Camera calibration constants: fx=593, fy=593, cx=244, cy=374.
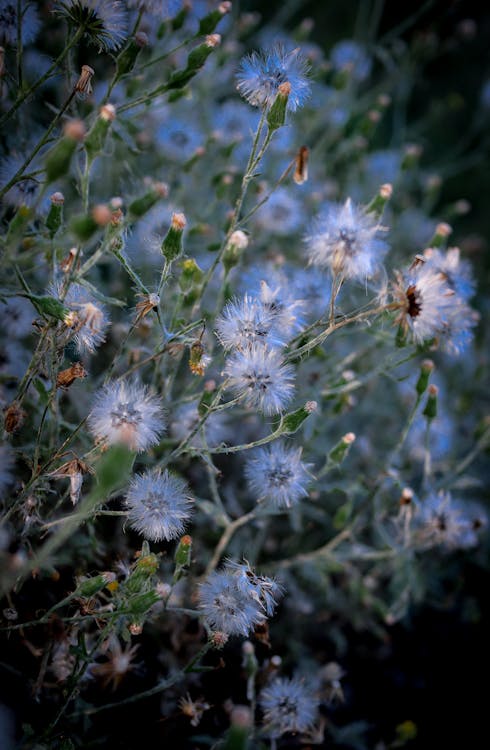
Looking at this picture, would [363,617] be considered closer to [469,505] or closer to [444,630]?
[444,630]

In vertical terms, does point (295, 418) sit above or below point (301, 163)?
below

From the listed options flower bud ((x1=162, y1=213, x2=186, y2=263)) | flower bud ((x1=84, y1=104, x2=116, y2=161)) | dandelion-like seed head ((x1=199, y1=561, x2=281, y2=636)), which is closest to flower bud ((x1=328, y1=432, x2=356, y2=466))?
dandelion-like seed head ((x1=199, y1=561, x2=281, y2=636))

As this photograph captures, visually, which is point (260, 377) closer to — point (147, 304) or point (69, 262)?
point (147, 304)

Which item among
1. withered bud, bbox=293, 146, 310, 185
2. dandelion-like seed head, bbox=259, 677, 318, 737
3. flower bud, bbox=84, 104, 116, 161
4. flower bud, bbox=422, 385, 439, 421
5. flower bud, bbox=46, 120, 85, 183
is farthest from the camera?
flower bud, bbox=422, 385, 439, 421

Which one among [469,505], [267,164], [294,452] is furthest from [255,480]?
[267,164]

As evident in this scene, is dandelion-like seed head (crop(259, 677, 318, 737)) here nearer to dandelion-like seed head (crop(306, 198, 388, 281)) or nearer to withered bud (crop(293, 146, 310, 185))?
dandelion-like seed head (crop(306, 198, 388, 281))

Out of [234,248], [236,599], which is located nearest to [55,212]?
[234,248]
